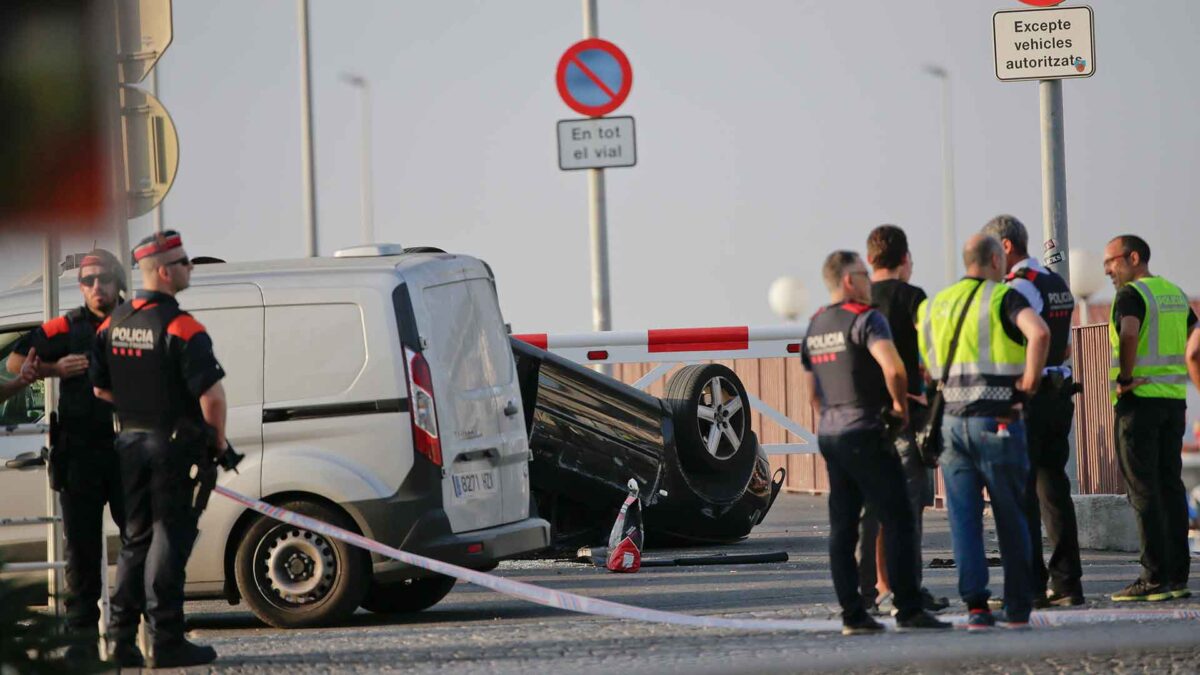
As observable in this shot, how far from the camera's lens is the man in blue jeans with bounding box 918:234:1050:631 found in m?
7.79

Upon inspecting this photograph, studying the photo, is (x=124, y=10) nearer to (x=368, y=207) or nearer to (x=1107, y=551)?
(x=1107, y=551)

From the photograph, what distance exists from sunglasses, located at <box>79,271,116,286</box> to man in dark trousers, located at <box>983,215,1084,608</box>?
392 cm

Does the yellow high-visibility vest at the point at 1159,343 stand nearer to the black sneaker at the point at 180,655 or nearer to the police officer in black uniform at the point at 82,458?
the black sneaker at the point at 180,655

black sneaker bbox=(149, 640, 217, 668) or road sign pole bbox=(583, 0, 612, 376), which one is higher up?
road sign pole bbox=(583, 0, 612, 376)

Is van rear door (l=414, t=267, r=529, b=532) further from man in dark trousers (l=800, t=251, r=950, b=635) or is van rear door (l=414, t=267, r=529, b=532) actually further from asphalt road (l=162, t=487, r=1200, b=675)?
man in dark trousers (l=800, t=251, r=950, b=635)

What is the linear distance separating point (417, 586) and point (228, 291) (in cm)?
186

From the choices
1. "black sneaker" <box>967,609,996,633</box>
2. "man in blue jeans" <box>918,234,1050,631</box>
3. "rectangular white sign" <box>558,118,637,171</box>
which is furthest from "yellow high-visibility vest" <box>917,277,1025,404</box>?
"rectangular white sign" <box>558,118,637,171</box>

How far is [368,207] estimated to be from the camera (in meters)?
35.5

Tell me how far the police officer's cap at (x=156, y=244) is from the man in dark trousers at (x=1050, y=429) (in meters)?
3.62

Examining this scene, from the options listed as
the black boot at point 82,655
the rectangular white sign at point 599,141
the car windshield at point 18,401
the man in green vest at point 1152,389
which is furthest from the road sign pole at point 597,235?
the black boot at point 82,655

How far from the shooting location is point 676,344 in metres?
15.8

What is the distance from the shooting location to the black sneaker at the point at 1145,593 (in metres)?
8.73

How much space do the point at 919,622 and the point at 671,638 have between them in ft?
3.46

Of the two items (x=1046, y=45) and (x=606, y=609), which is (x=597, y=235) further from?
(x=606, y=609)
